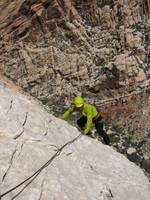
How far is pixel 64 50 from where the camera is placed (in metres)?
27.7

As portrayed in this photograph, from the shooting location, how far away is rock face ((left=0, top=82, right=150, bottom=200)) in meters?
8.90

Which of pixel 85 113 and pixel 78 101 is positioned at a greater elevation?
pixel 78 101

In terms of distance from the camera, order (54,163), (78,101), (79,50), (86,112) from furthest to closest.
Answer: (79,50) < (86,112) < (78,101) < (54,163)

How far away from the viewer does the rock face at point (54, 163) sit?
29.2 feet

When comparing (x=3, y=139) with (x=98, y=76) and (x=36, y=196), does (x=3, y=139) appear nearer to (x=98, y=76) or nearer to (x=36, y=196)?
(x=36, y=196)

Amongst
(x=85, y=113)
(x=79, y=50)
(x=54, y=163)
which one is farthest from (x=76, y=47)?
(x=54, y=163)

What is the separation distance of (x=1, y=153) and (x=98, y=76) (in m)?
18.3

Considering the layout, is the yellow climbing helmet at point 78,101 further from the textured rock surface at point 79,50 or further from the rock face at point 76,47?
the rock face at point 76,47

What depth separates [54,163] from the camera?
31.5 feet

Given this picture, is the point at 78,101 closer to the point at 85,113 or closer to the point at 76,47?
the point at 85,113

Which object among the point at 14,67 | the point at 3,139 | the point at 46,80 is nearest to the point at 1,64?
the point at 14,67

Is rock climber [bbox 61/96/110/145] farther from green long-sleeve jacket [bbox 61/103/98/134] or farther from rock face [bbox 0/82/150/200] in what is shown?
rock face [bbox 0/82/150/200]

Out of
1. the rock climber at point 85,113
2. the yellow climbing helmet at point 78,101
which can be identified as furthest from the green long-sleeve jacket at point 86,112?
the yellow climbing helmet at point 78,101

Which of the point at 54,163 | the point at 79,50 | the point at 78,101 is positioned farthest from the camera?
the point at 79,50
